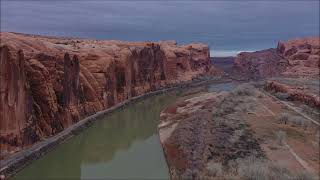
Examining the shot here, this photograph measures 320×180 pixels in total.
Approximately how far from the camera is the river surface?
2589 centimetres

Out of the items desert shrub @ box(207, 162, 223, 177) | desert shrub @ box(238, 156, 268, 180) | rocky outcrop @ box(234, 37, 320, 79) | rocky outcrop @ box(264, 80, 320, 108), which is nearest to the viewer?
desert shrub @ box(238, 156, 268, 180)

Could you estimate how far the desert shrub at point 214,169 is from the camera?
22.7m

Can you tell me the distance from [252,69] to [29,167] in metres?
98.0

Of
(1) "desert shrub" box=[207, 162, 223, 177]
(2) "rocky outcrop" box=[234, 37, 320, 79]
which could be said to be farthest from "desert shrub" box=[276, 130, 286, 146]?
(2) "rocky outcrop" box=[234, 37, 320, 79]

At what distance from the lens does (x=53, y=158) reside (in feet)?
93.6

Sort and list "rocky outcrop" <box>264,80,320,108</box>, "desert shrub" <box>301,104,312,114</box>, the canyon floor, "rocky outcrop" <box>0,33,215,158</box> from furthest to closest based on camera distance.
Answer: "rocky outcrop" <box>264,80,320,108</box>, "desert shrub" <box>301,104,312,114</box>, "rocky outcrop" <box>0,33,215,158</box>, the canyon floor

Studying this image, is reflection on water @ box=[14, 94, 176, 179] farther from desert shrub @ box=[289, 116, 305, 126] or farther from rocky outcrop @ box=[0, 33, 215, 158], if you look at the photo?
desert shrub @ box=[289, 116, 305, 126]

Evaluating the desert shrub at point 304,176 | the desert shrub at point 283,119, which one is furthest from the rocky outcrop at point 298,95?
the desert shrub at point 304,176

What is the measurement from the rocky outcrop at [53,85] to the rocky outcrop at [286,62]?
152 ft

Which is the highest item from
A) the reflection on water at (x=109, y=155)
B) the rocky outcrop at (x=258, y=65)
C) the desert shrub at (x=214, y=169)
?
the rocky outcrop at (x=258, y=65)

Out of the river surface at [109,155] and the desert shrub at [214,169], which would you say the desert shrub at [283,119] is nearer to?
the river surface at [109,155]

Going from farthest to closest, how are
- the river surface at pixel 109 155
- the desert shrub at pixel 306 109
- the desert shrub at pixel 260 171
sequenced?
1. the desert shrub at pixel 306 109
2. the river surface at pixel 109 155
3. the desert shrub at pixel 260 171

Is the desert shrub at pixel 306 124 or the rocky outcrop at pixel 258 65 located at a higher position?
the rocky outcrop at pixel 258 65

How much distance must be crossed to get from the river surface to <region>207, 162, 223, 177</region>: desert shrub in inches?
111
